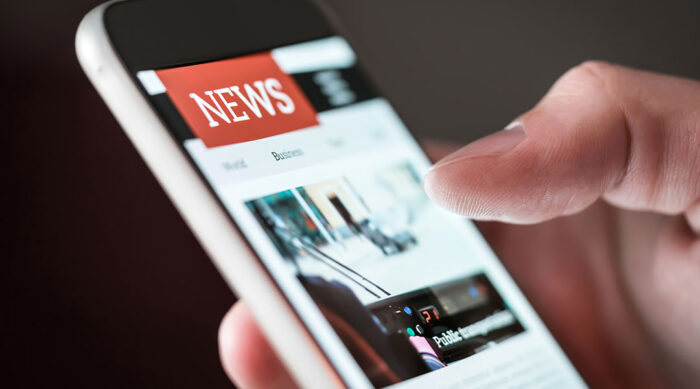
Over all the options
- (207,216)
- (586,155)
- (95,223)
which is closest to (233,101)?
(207,216)

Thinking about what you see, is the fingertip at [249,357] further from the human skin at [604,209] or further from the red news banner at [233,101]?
the red news banner at [233,101]

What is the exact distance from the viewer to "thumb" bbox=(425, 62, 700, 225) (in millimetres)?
309

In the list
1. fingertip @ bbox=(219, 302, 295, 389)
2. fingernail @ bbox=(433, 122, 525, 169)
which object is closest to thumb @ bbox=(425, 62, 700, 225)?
fingernail @ bbox=(433, 122, 525, 169)

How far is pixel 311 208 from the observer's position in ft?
1.06

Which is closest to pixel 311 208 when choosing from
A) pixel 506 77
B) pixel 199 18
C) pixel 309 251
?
pixel 309 251

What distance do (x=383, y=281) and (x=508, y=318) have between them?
0.30 ft

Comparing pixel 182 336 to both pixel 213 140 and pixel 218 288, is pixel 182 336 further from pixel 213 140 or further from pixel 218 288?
pixel 213 140

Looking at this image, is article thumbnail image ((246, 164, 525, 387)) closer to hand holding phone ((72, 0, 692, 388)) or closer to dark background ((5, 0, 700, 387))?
hand holding phone ((72, 0, 692, 388))

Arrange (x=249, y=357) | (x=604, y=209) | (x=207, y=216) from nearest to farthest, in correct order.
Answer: (x=207, y=216) → (x=249, y=357) → (x=604, y=209)

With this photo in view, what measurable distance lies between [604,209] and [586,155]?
25cm

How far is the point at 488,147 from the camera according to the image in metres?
0.32

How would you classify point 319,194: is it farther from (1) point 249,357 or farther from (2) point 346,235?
(1) point 249,357

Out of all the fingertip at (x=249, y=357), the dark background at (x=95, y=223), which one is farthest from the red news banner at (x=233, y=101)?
the dark background at (x=95, y=223)

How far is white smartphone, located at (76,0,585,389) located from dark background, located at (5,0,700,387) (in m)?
0.24
